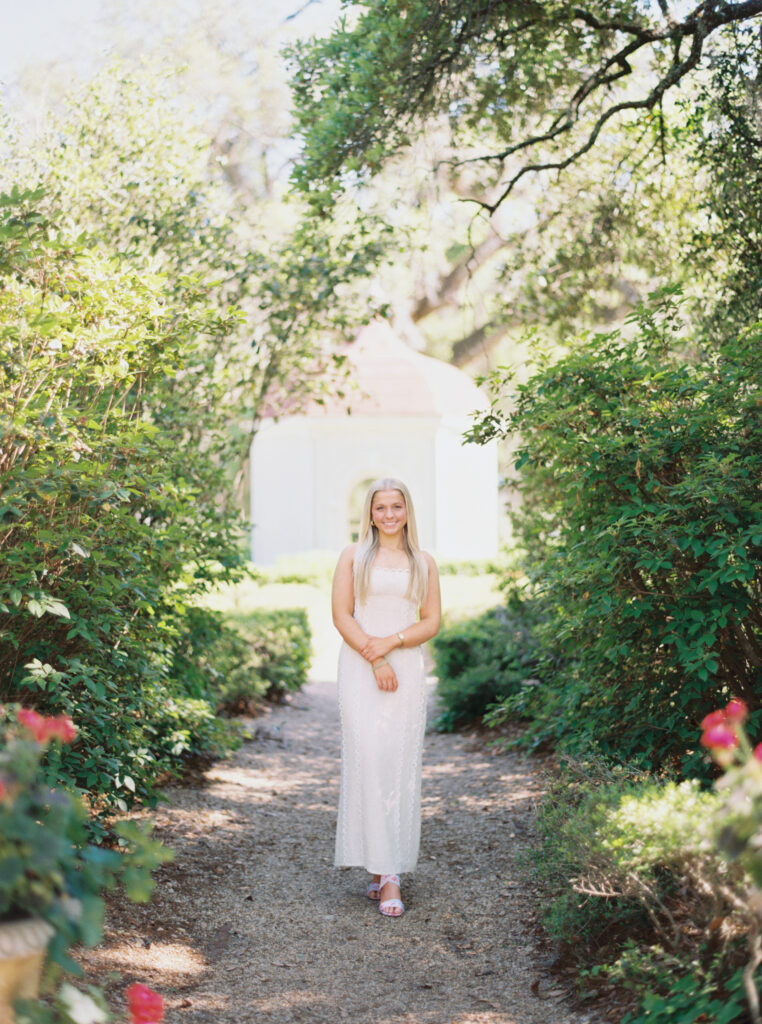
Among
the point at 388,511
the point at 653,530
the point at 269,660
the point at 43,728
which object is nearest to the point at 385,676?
the point at 388,511

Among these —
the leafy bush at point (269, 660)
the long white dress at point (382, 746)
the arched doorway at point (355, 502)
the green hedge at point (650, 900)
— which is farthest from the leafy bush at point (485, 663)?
the arched doorway at point (355, 502)

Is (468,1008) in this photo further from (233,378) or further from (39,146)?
(39,146)

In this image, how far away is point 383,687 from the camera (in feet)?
16.0

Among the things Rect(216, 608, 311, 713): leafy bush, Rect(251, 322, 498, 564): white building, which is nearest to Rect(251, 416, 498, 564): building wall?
Rect(251, 322, 498, 564): white building

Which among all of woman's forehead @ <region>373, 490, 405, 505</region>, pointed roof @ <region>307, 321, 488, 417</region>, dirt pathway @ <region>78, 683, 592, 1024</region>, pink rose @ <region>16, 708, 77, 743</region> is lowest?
dirt pathway @ <region>78, 683, 592, 1024</region>

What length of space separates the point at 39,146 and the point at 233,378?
8.19 feet

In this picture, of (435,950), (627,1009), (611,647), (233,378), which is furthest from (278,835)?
(233,378)

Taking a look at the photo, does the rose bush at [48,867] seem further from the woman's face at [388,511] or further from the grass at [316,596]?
the grass at [316,596]

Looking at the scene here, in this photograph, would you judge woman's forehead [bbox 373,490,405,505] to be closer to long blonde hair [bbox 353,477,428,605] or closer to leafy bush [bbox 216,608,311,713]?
long blonde hair [bbox 353,477,428,605]

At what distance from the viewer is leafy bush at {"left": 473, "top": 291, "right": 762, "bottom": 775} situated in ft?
14.5

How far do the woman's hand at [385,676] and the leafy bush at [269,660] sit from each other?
187 inches

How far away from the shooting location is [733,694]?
483 centimetres

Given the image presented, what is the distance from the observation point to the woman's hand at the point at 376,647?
487 cm

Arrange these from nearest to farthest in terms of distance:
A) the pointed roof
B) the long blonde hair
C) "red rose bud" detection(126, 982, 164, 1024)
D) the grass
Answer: "red rose bud" detection(126, 982, 164, 1024)
the long blonde hair
the grass
the pointed roof
